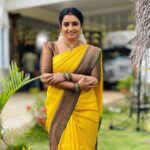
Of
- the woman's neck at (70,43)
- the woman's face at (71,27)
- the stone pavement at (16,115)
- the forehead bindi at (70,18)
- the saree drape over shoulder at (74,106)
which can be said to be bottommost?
the stone pavement at (16,115)

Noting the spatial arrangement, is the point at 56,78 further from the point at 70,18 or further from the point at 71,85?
the point at 70,18

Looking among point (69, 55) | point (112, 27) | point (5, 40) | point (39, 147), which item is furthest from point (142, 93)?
point (112, 27)

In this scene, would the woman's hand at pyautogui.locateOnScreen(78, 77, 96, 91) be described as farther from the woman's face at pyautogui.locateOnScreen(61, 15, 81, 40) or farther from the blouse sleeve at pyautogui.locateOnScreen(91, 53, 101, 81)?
the woman's face at pyautogui.locateOnScreen(61, 15, 81, 40)

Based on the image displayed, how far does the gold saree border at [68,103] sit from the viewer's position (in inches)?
135

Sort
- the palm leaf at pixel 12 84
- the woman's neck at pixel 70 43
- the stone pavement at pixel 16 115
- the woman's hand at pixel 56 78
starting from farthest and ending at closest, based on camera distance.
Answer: the stone pavement at pixel 16 115 < the palm leaf at pixel 12 84 < the woman's neck at pixel 70 43 < the woman's hand at pixel 56 78

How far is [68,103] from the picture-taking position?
3434mm

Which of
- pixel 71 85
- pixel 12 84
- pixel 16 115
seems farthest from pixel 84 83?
pixel 16 115

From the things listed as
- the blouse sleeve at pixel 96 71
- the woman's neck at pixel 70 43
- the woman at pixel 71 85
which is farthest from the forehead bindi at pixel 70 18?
the blouse sleeve at pixel 96 71

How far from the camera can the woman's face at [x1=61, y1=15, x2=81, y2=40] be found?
3.41 metres

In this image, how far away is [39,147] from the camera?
578cm

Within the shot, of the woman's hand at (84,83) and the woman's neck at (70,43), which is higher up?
the woman's neck at (70,43)

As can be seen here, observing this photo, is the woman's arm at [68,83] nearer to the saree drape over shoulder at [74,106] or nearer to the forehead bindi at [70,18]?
the saree drape over shoulder at [74,106]

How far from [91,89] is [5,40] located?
933 centimetres

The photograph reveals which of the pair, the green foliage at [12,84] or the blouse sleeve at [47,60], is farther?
the green foliage at [12,84]
